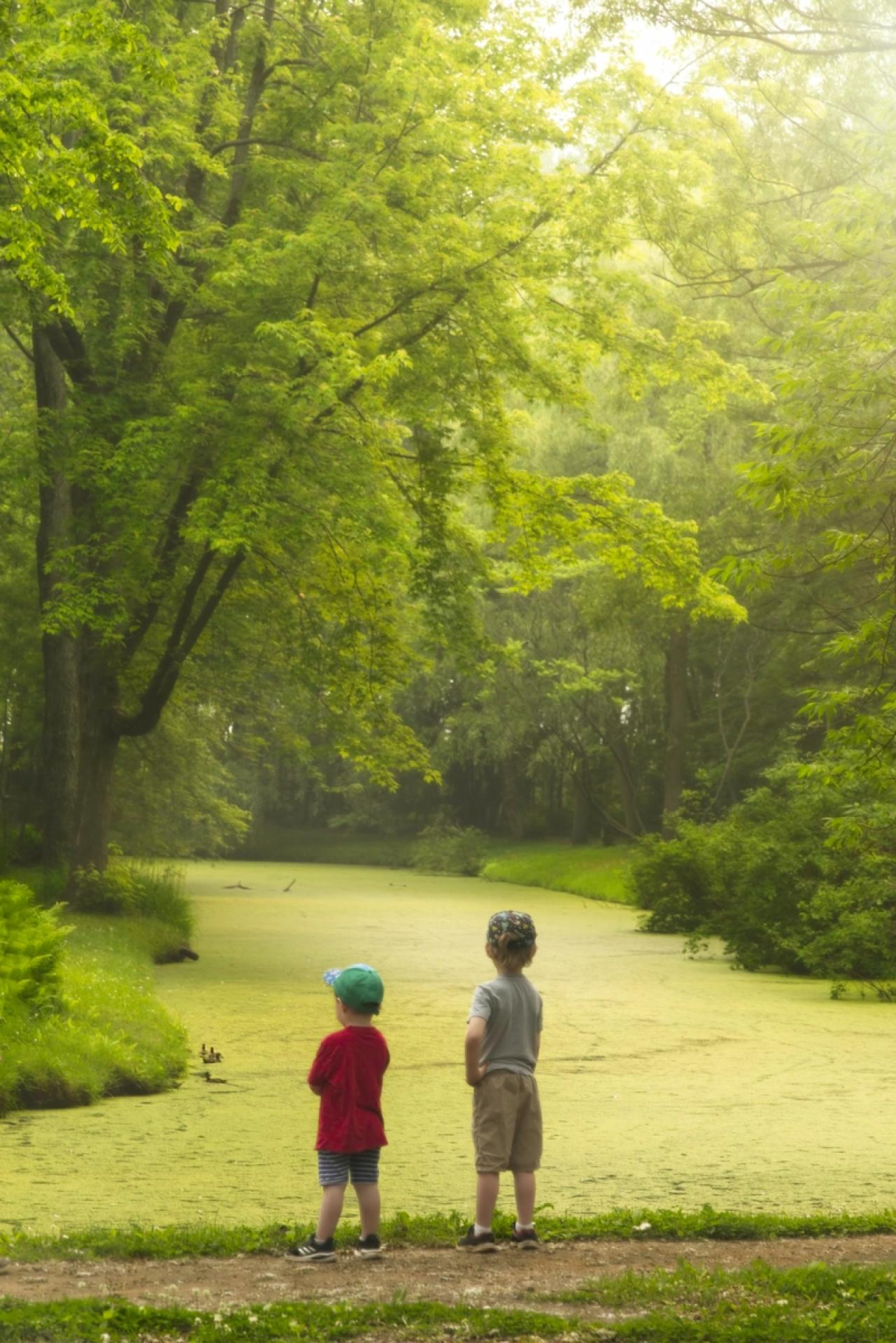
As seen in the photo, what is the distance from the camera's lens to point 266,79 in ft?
57.5

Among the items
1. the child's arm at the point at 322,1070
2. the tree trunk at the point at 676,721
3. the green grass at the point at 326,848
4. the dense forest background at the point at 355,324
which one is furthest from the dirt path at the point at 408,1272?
the green grass at the point at 326,848

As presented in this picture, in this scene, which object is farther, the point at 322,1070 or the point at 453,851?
the point at 453,851

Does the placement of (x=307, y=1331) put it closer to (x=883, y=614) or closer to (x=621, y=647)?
(x=883, y=614)

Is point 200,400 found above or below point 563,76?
below

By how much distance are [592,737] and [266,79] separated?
22650 millimetres

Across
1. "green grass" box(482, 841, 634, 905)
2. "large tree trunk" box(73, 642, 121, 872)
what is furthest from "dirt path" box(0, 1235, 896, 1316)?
"green grass" box(482, 841, 634, 905)

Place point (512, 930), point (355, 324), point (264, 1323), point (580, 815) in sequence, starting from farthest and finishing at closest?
point (580, 815) → point (355, 324) → point (512, 930) → point (264, 1323)

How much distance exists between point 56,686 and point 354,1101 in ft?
40.8

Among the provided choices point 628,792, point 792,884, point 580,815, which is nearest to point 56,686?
point 792,884

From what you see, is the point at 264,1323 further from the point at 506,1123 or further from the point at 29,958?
the point at 29,958

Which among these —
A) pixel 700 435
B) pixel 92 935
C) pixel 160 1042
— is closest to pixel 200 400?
pixel 92 935

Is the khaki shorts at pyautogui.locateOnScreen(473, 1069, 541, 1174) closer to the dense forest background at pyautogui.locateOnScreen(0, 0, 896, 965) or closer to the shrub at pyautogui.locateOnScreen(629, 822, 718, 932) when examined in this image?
the dense forest background at pyautogui.locateOnScreen(0, 0, 896, 965)

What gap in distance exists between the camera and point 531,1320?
4383 mm

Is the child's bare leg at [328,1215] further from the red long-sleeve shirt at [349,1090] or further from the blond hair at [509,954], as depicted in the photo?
the blond hair at [509,954]
